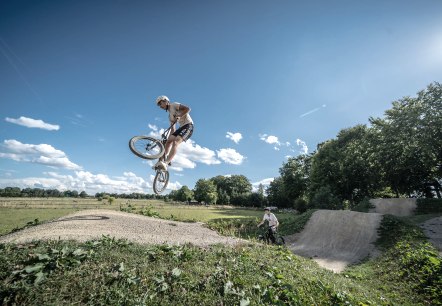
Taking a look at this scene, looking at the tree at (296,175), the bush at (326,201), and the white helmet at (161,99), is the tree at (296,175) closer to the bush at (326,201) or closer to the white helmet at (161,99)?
the bush at (326,201)

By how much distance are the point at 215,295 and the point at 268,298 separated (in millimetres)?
1124

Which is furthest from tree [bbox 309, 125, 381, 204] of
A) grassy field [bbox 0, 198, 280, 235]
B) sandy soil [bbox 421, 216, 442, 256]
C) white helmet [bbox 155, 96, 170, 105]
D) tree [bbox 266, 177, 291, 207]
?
tree [bbox 266, 177, 291, 207]

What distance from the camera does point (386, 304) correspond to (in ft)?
21.9

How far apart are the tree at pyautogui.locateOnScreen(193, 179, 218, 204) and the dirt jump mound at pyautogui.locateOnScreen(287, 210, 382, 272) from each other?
239 feet

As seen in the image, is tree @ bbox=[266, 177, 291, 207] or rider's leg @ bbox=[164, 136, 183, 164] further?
tree @ bbox=[266, 177, 291, 207]

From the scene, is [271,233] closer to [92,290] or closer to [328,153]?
[92,290]

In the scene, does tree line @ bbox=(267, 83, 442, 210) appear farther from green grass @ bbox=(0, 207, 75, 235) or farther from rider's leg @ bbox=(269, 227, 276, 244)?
green grass @ bbox=(0, 207, 75, 235)

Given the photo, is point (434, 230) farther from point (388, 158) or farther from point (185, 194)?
point (185, 194)

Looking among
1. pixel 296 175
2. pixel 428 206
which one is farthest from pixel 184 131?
pixel 296 175

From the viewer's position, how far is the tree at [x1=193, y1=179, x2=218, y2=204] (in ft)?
307

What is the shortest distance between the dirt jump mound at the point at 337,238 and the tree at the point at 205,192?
2868 inches

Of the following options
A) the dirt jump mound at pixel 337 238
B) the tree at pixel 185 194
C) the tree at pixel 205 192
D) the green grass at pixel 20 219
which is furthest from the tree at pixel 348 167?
the tree at pixel 185 194

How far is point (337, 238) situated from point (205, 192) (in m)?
78.7

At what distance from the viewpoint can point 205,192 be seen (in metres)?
94.7
